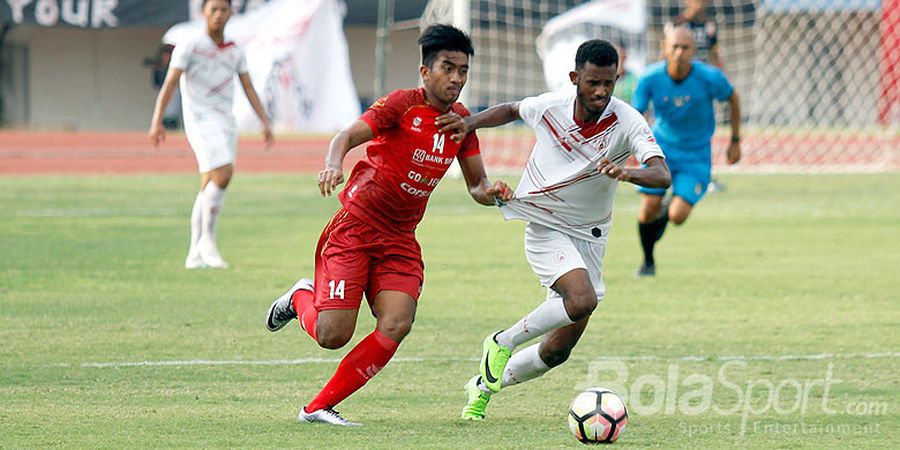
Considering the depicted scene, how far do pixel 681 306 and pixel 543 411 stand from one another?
360 cm

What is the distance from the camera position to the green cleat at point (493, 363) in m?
5.83

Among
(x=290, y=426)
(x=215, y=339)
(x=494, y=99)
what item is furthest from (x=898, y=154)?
(x=290, y=426)

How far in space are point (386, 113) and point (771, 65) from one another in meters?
28.9

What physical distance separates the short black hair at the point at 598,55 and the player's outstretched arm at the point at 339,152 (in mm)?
1010

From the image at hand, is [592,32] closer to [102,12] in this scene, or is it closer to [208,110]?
[102,12]

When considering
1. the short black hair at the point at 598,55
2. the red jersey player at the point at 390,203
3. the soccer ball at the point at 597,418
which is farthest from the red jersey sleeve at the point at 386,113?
the soccer ball at the point at 597,418

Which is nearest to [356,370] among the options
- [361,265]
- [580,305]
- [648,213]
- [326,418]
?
[326,418]

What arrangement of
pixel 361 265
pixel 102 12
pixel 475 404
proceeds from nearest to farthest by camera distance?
pixel 475 404 → pixel 361 265 → pixel 102 12

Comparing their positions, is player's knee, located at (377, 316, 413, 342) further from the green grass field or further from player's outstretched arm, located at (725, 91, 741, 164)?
player's outstretched arm, located at (725, 91, 741, 164)

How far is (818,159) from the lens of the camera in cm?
2459

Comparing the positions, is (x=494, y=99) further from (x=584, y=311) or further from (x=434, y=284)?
(x=584, y=311)

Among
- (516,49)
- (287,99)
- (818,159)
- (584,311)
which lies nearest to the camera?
(584,311)

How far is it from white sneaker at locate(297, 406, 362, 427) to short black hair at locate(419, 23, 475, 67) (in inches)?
62.4

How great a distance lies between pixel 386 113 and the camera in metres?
5.91
